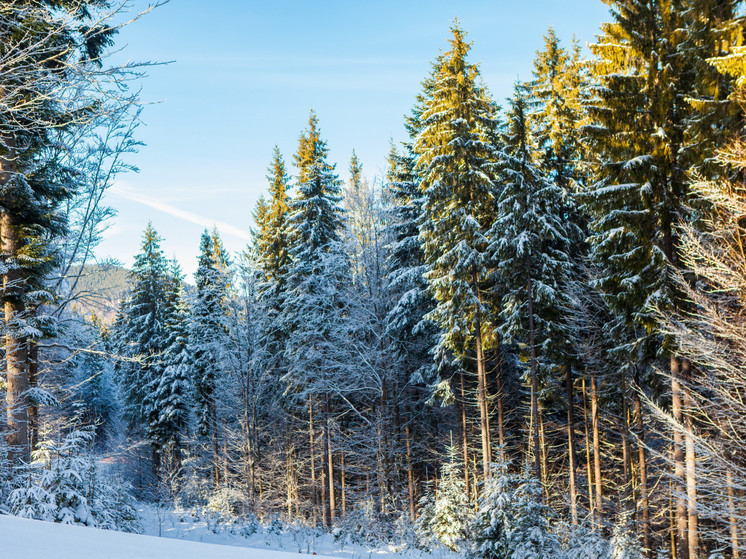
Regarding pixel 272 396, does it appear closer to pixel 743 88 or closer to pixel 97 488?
pixel 97 488

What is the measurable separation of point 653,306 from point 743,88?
5.22m

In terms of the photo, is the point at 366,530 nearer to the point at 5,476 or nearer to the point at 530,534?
the point at 530,534

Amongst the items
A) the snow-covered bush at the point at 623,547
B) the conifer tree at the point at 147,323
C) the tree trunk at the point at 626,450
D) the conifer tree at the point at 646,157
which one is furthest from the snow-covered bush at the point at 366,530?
the conifer tree at the point at 147,323

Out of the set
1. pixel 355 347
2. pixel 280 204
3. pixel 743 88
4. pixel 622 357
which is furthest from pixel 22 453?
A: pixel 280 204

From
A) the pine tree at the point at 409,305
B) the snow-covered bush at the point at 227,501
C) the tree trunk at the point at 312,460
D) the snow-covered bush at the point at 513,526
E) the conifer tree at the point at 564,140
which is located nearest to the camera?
the snow-covered bush at the point at 513,526

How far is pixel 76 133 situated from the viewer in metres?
9.79

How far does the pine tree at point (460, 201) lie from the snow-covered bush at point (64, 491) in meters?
12.4

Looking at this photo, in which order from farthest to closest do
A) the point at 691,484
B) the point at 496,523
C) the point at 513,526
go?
the point at 496,523, the point at 513,526, the point at 691,484

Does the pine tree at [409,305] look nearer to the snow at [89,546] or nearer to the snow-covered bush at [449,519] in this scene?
the snow-covered bush at [449,519]

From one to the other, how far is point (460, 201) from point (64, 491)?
15192mm

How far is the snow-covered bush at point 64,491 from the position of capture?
9109 millimetres

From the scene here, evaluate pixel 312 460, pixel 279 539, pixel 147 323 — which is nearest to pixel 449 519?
pixel 279 539

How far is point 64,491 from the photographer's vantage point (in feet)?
32.5

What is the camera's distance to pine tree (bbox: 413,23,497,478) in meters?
18.1
